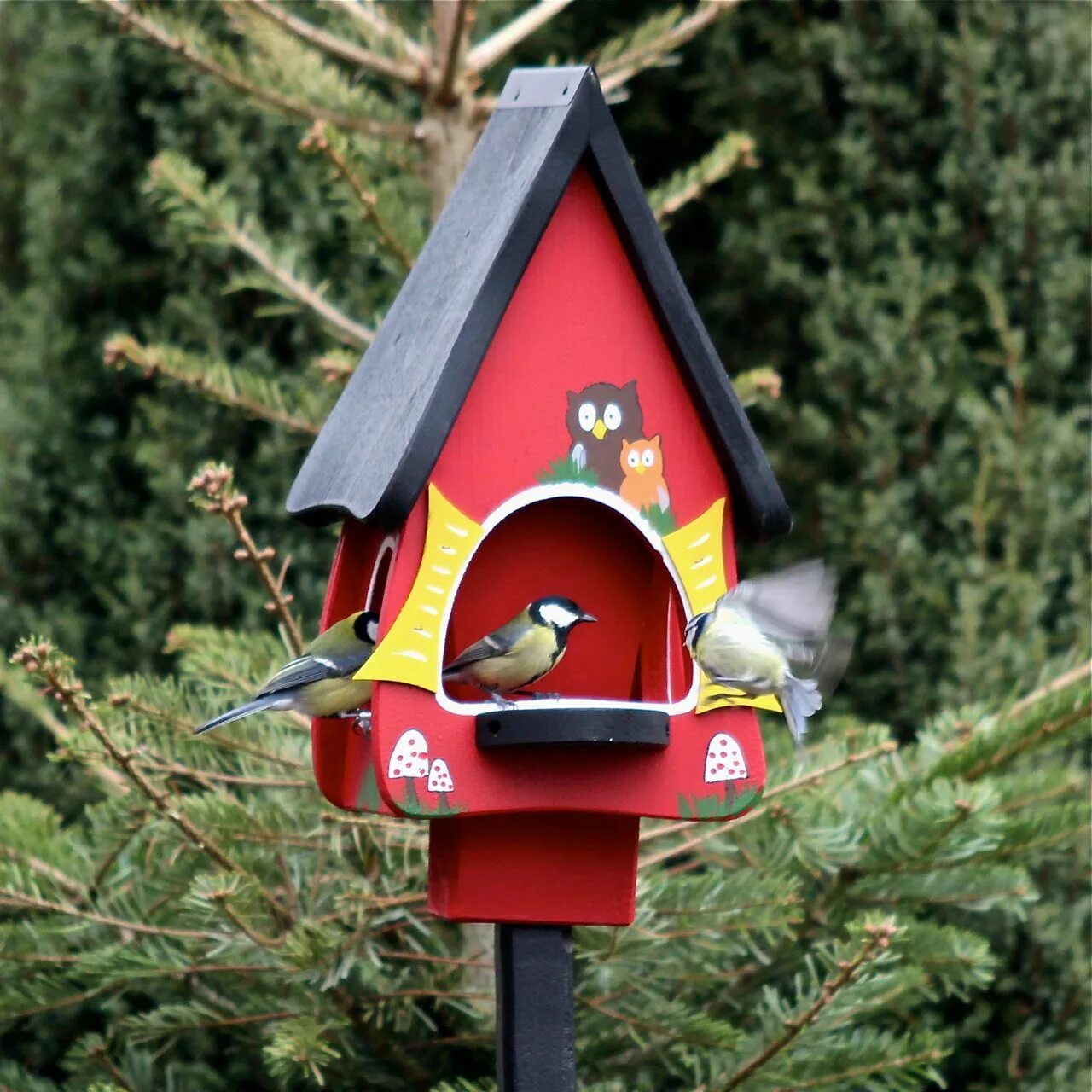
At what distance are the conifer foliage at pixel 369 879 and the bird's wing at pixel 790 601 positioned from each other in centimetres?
29

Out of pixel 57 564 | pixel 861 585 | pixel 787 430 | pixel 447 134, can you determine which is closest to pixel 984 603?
pixel 861 585

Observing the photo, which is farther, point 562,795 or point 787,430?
point 787,430

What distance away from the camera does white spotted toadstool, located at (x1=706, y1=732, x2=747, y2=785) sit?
1.64 m

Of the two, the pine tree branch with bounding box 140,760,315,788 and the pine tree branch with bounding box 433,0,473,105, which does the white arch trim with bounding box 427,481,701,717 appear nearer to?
the pine tree branch with bounding box 140,760,315,788

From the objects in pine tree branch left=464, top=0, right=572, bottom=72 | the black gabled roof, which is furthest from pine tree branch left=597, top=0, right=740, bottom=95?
the black gabled roof

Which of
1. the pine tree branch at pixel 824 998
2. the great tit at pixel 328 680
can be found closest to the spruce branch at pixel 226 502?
the great tit at pixel 328 680

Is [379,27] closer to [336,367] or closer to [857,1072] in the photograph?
[336,367]

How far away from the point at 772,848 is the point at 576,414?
69cm

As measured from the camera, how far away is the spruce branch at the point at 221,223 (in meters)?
2.26

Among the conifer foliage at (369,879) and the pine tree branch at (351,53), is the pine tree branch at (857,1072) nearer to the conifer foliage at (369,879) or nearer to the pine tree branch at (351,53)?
the conifer foliage at (369,879)

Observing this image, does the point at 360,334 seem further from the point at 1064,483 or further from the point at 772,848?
the point at 1064,483

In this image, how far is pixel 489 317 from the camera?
157 cm

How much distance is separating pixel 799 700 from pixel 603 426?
0.36 m

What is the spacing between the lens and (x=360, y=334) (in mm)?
2387
